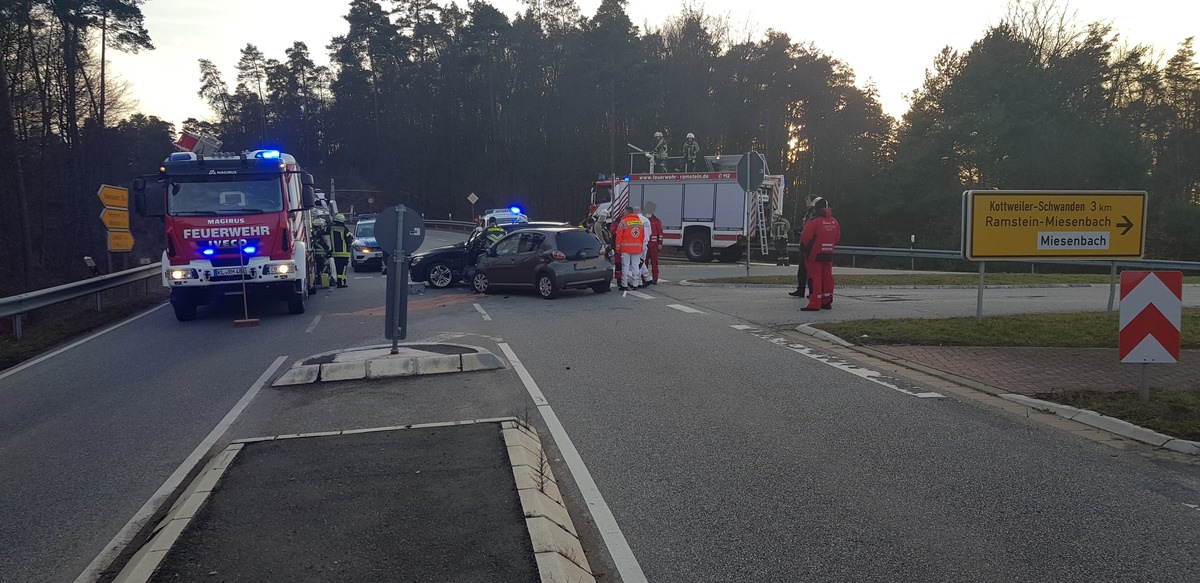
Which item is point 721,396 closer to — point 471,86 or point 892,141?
point 892,141

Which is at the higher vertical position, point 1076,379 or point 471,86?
point 471,86

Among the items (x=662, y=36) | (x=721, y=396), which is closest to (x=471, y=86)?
(x=662, y=36)

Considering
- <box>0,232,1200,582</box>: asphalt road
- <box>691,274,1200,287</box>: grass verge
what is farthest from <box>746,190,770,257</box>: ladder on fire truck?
<box>0,232,1200,582</box>: asphalt road

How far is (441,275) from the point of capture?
2075 centimetres

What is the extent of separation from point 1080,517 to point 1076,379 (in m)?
4.17

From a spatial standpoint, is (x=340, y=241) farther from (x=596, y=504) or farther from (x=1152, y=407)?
(x=1152, y=407)

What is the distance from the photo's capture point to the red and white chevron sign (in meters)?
7.17

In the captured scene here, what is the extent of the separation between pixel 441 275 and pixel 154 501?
15442 mm

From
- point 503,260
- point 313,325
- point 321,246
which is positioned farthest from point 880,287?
point 321,246

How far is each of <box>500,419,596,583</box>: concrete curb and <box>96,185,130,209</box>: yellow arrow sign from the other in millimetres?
19181

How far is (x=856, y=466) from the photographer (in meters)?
5.78

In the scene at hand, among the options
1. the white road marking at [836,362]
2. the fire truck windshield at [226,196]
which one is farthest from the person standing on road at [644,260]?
the fire truck windshield at [226,196]

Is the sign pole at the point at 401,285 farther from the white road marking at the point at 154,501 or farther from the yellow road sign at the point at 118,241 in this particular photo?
the yellow road sign at the point at 118,241

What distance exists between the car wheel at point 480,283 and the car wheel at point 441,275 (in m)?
1.74
